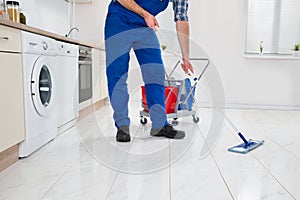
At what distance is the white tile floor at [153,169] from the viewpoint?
4.52 ft

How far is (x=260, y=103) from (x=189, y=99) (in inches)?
63.7

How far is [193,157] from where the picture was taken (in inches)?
75.6

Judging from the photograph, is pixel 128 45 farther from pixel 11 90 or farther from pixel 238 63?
pixel 238 63

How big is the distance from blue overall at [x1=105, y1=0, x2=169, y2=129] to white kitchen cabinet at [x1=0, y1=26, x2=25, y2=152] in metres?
0.67

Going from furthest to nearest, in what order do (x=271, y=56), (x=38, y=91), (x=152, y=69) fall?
1. (x=271, y=56)
2. (x=152, y=69)
3. (x=38, y=91)

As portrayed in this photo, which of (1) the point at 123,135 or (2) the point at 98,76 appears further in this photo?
(2) the point at 98,76

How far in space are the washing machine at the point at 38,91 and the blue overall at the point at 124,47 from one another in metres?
0.41

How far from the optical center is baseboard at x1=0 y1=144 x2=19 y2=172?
162cm

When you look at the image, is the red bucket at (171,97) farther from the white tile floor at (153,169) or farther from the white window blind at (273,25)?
the white window blind at (273,25)

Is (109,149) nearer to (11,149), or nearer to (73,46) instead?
A: (11,149)

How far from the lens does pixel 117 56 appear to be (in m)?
2.21

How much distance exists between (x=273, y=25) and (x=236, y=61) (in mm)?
698

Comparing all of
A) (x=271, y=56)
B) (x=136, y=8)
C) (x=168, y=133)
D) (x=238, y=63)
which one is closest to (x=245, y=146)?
(x=168, y=133)

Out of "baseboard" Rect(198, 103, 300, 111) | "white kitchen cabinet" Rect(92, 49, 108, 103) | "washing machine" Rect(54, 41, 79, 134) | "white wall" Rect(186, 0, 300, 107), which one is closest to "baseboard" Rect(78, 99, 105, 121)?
"white kitchen cabinet" Rect(92, 49, 108, 103)
